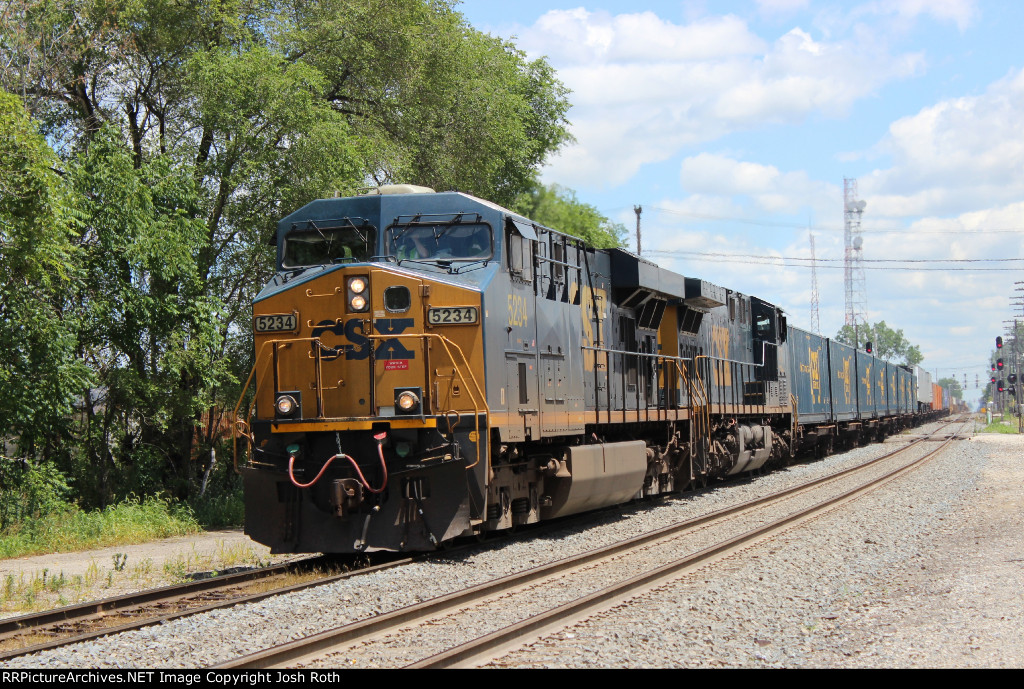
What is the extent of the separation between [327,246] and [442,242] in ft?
4.34

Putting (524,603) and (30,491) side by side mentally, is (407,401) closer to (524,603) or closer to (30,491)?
(524,603)

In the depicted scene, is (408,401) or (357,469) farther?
(408,401)

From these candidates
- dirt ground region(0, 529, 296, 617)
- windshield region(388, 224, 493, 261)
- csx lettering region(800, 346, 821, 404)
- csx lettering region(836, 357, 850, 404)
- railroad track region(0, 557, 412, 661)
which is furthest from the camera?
csx lettering region(836, 357, 850, 404)

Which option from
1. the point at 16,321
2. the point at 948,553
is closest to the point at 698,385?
the point at 948,553

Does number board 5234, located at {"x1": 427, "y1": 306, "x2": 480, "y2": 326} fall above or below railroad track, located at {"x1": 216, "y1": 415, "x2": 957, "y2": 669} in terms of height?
above

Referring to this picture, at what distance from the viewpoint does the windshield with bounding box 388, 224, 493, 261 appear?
10906mm

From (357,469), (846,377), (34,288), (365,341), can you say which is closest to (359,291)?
Answer: (365,341)

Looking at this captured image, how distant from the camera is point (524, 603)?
8.16 meters

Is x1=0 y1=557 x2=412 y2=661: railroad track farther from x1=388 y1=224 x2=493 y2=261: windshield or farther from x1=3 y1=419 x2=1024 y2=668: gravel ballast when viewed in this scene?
x1=388 y1=224 x2=493 y2=261: windshield

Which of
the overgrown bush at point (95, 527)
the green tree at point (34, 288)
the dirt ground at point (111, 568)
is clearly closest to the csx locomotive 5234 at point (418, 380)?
the dirt ground at point (111, 568)

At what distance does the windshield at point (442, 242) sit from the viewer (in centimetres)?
1091

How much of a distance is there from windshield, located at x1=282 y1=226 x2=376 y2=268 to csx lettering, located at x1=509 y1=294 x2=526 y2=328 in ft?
5.53

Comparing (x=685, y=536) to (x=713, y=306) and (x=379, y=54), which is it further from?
(x=379, y=54)

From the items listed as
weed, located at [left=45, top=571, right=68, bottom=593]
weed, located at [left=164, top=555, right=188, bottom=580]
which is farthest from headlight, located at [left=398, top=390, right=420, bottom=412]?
weed, located at [left=45, top=571, right=68, bottom=593]
